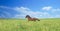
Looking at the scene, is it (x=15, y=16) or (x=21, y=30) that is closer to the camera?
(x=21, y=30)

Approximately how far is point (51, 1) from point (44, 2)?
0.18m

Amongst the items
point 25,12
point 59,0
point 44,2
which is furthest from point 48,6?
point 25,12

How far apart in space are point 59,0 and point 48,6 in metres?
0.33

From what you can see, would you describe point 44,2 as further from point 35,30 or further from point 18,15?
point 35,30

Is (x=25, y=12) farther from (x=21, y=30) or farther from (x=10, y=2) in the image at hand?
(x=21, y=30)

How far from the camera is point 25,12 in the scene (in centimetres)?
290

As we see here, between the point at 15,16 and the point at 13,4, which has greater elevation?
the point at 13,4

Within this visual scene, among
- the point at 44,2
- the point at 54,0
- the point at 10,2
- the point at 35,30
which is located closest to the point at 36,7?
the point at 44,2

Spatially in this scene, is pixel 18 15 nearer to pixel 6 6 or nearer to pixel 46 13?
pixel 6 6

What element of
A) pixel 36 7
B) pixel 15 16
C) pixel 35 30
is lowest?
pixel 35 30

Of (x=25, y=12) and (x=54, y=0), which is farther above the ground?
(x=54, y=0)

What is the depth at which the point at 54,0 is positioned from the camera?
9.55 ft

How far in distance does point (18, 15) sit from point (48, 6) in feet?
2.54

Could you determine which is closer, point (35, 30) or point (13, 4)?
point (35, 30)
